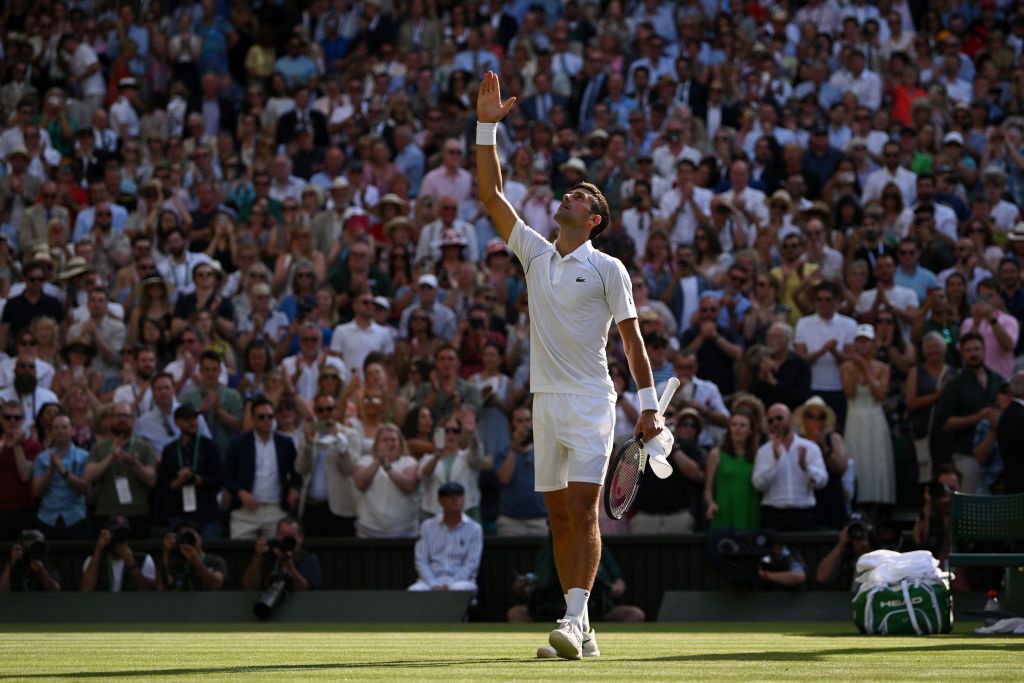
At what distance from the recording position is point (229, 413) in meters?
15.7

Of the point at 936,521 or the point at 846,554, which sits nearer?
the point at 936,521

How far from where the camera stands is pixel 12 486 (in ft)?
49.9

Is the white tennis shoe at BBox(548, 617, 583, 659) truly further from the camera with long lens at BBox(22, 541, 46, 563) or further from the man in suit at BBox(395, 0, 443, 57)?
the man in suit at BBox(395, 0, 443, 57)

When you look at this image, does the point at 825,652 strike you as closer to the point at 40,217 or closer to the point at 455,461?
the point at 455,461

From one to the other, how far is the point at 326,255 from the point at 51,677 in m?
12.4

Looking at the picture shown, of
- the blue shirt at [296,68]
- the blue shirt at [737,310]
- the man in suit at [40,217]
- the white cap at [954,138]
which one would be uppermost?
the blue shirt at [296,68]

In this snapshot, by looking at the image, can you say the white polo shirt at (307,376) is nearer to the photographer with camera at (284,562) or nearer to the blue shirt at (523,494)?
the photographer with camera at (284,562)

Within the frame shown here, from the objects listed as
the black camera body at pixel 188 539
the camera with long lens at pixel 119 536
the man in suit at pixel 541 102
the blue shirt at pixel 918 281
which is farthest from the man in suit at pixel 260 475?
the man in suit at pixel 541 102

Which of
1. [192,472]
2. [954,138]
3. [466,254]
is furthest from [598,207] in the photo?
[954,138]

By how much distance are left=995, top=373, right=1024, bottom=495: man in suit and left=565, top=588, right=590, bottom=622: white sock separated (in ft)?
17.3

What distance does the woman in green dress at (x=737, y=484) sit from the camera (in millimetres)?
14031

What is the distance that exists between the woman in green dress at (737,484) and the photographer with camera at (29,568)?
5788 mm

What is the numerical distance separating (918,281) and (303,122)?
28.1 ft

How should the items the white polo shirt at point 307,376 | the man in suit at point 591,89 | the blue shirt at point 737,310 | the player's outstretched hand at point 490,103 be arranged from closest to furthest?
the player's outstretched hand at point 490,103
the blue shirt at point 737,310
the white polo shirt at point 307,376
the man in suit at point 591,89
